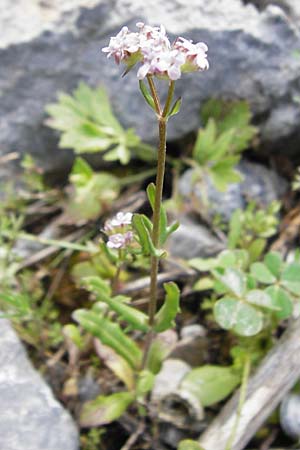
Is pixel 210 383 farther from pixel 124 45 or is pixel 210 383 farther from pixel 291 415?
pixel 124 45

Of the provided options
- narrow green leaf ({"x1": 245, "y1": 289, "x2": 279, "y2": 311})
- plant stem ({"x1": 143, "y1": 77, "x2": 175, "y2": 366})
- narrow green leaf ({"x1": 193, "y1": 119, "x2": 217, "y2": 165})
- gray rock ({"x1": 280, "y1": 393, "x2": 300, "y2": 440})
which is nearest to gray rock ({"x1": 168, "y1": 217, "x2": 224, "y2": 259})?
narrow green leaf ({"x1": 193, "y1": 119, "x2": 217, "y2": 165})

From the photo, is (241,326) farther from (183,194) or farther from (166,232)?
(183,194)

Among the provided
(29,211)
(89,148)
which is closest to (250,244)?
(89,148)

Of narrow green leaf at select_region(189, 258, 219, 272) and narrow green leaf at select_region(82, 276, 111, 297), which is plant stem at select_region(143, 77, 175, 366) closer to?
narrow green leaf at select_region(82, 276, 111, 297)

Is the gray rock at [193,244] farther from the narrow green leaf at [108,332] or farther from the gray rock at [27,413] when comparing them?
the gray rock at [27,413]

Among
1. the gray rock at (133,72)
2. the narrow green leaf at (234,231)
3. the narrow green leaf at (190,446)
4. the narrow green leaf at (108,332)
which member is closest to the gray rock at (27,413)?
the narrow green leaf at (108,332)

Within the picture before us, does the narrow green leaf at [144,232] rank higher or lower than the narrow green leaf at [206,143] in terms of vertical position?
higher

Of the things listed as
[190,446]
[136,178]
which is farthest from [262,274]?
[136,178]
